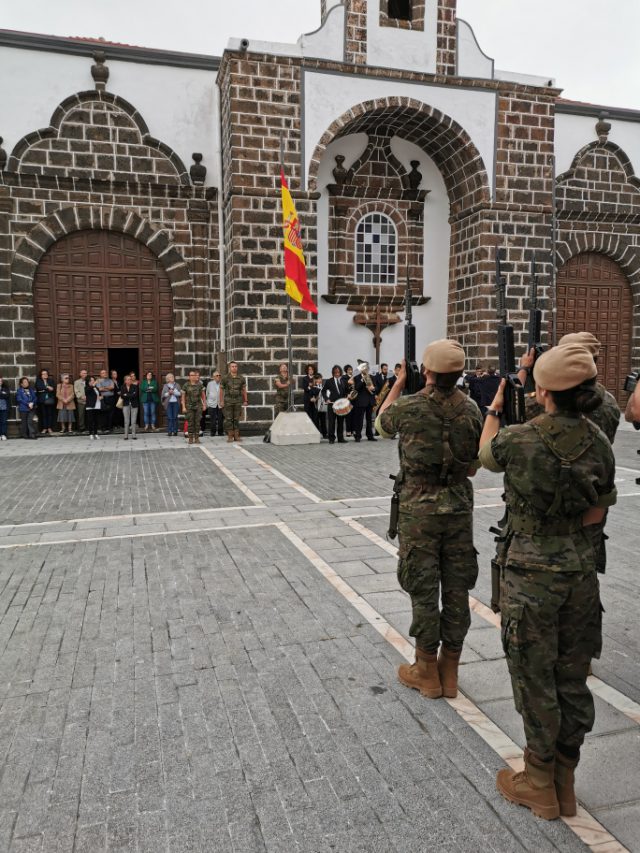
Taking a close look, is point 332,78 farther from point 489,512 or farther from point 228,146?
point 489,512

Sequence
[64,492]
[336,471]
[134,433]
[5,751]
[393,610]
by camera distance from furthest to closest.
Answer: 1. [134,433]
2. [336,471]
3. [64,492]
4. [393,610]
5. [5,751]

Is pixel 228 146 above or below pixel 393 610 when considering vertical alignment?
above

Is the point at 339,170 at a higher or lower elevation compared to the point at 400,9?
lower

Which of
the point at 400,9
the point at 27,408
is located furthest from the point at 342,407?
the point at 400,9

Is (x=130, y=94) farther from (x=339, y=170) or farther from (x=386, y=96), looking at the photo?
(x=386, y=96)

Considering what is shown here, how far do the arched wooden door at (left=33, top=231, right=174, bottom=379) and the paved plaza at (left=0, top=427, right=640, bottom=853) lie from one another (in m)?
10.1

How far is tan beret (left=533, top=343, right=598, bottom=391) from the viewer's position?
2566 mm

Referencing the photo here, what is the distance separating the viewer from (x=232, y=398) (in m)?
14.8

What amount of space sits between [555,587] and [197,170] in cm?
1604

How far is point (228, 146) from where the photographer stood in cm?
1593

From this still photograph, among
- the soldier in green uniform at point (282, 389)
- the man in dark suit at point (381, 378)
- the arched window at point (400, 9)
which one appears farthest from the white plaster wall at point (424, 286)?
the arched window at point (400, 9)

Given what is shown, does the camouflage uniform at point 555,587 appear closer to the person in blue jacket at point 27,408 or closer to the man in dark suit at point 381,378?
the man in dark suit at point 381,378

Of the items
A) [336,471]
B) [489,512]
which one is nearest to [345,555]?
[489,512]

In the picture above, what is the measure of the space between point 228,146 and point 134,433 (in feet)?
23.6
